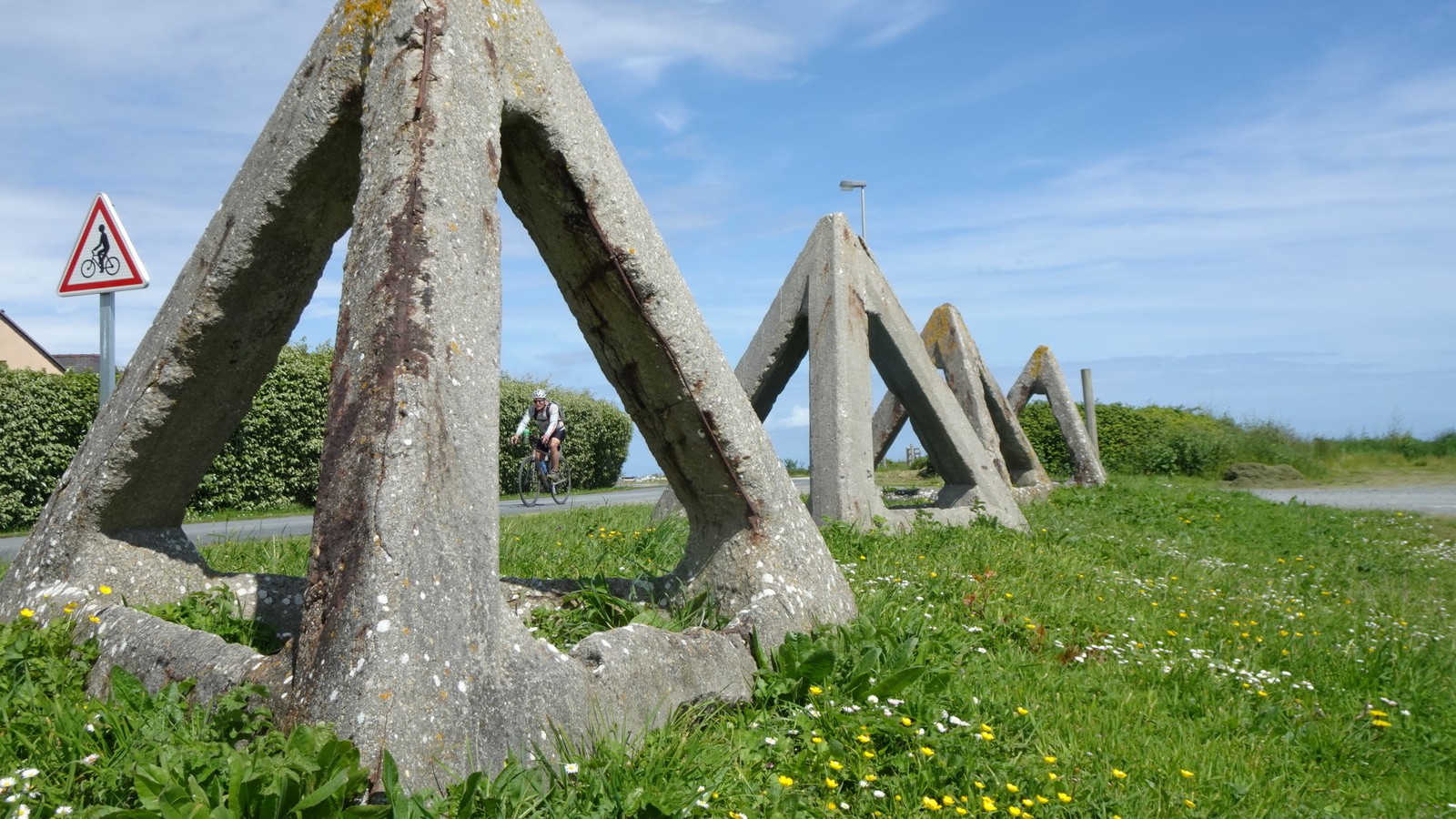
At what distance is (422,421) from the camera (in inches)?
121

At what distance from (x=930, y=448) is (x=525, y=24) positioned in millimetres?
6640

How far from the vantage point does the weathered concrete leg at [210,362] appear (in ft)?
13.4

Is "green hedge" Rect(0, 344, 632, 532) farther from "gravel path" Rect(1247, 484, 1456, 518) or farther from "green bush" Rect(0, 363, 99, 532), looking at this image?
"gravel path" Rect(1247, 484, 1456, 518)

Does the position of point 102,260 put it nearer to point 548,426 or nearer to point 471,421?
point 471,421

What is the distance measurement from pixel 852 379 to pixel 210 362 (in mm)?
5079

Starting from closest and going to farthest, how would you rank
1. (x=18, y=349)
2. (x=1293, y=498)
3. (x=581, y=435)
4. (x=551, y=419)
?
(x=1293, y=498) → (x=551, y=419) → (x=581, y=435) → (x=18, y=349)

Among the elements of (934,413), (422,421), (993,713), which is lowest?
(993,713)

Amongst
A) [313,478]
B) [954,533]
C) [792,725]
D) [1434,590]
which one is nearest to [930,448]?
[954,533]

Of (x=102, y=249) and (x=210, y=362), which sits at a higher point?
(x=102, y=249)

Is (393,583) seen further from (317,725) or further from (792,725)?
(792,725)

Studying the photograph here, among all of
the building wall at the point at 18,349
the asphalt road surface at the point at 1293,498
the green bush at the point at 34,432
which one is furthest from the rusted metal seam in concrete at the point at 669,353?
the building wall at the point at 18,349

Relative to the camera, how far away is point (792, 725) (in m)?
3.77

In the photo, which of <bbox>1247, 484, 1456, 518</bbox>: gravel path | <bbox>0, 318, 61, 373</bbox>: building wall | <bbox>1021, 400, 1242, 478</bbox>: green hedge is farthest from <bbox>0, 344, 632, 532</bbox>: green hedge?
<bbox>0, 318, 61, 373</bbox>: building wall

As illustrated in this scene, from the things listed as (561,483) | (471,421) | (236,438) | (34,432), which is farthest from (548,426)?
(471,421)
